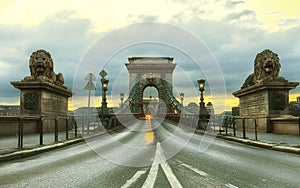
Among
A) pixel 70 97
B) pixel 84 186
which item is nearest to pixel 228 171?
pixel 84 186

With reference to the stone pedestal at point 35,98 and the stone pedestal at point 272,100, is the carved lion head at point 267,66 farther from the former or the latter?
the stone pedestal at point 35,98

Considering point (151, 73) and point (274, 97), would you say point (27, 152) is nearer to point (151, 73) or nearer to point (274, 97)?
point (274, 97)

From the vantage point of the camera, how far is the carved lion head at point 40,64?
18.2 m

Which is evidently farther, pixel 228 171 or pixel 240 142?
pixel 240 142

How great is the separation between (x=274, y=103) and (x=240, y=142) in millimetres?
4873

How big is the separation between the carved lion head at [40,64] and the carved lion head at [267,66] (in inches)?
510

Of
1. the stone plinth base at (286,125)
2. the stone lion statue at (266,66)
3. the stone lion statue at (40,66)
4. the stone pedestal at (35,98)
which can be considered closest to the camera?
the stone plinth base at (286,125)

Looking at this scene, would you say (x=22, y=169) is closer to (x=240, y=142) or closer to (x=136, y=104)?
(x=240, y=142)

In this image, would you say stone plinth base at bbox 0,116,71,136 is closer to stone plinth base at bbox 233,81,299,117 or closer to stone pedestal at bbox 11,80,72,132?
stone pedestal at bbox 11,80,72,132

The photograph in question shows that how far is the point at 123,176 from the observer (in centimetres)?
593

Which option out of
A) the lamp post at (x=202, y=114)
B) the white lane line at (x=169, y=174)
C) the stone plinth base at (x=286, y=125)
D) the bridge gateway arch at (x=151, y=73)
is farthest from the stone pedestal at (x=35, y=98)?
the bridge gateway arch at (x=151, y=73)

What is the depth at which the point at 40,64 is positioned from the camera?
1812 cm

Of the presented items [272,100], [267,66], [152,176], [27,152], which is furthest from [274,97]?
[27,152]

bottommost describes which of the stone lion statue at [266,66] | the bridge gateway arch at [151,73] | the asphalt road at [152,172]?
the asphalt road at [152,172]
